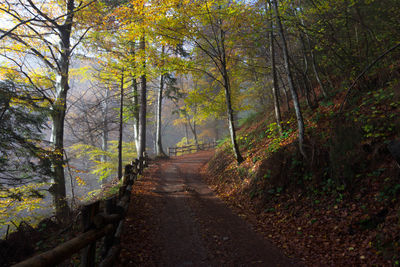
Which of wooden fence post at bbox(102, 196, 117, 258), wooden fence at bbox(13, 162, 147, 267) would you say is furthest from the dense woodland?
wooden fence at bbox(13, 162, 147, 267)

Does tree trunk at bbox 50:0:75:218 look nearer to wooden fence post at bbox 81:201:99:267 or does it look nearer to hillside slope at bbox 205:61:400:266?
wooden fence post at bbox 81:201:99:267

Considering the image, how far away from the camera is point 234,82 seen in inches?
688

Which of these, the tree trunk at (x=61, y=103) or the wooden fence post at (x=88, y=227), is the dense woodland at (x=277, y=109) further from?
the wooden fence post at (x=88, y=227)

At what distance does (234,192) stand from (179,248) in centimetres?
424

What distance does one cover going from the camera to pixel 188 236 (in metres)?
4.97

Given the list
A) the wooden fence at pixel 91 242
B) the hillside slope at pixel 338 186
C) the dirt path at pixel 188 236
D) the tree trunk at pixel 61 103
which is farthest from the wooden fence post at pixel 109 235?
the tree trunk at pixel 61 103

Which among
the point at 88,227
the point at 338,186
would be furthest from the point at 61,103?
the point at 338,186

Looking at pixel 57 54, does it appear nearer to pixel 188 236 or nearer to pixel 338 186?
pixel 188 236

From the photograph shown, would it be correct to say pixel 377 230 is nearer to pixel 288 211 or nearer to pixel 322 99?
pixel 288 211

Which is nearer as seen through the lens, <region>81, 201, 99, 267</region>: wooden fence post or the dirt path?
<region>81, 201, 99, 267</region>: wooden fence post

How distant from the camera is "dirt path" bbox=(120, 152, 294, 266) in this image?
4.04 m

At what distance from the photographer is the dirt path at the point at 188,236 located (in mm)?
4039

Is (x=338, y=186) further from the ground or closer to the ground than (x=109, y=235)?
further from the ground

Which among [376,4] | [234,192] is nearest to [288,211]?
[234,192]
